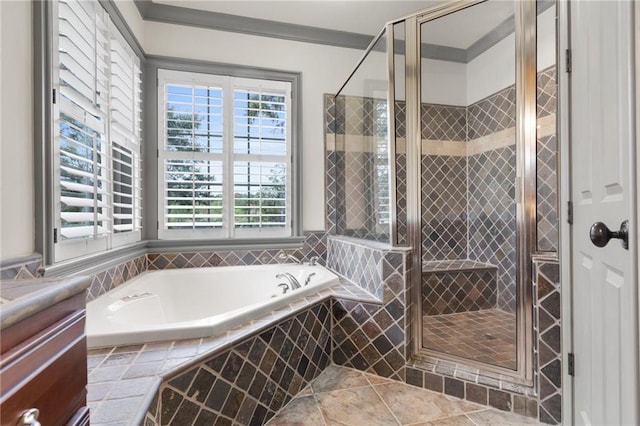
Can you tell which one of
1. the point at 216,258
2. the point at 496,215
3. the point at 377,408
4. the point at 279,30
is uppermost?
the point at 279,30

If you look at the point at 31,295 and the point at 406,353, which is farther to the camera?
the point at 406,353

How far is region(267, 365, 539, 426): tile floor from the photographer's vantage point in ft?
4.84

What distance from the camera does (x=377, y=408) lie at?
158 cm

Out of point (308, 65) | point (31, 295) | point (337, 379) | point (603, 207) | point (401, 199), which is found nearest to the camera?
point (31, 295)

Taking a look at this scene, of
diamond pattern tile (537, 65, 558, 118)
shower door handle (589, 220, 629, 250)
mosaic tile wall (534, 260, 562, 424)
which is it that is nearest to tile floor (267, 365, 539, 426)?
mosaic tile wall (534, 260, 562, 424)

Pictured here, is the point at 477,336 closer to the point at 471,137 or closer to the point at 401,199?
the point at 401,199

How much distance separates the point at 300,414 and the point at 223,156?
2.11m

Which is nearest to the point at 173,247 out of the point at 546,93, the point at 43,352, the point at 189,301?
the point at 189,301

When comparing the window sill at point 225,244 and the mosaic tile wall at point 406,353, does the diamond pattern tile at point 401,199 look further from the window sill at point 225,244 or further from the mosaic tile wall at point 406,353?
the window sill at point 225,244

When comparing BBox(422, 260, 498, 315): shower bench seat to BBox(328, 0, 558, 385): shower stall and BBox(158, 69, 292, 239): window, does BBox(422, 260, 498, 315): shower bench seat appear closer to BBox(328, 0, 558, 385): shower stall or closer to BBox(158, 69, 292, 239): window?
BBox(328, 0, 558, 385): shower stall

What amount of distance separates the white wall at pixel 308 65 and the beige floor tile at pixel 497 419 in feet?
6.13

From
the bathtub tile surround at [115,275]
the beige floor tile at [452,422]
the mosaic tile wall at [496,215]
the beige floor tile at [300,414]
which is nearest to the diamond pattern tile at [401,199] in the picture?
the mosaic tile wall at [496,215]

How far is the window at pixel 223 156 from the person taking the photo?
265cm

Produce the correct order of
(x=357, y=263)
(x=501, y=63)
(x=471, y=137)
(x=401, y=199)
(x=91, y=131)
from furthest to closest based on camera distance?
(x=471, y=137) < (x=357, y=263) < (x=501, y=63) < (x=401, y=199) < (x=91, y=131)
